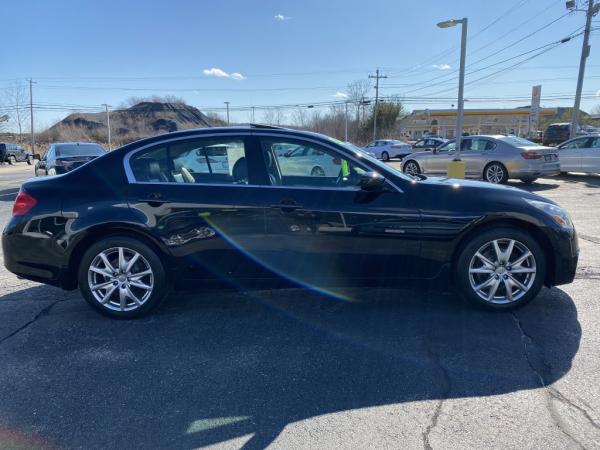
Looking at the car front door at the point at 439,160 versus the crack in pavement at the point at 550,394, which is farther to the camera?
the car front door at the point at 439,160

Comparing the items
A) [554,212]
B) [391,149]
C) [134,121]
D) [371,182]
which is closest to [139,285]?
[371,182]

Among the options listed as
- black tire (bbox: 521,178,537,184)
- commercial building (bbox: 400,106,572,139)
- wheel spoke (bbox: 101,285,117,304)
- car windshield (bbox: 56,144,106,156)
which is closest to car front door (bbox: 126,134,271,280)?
wheel spoke (bbox: 101,285,117,304)

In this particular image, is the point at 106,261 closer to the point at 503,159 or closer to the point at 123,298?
the point at 123,298

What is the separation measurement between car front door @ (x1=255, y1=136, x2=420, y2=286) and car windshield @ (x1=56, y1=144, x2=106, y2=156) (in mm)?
10879

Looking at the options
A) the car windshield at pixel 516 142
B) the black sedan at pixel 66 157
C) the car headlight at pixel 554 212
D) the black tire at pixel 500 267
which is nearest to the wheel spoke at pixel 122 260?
the black tire at pixel 500 267

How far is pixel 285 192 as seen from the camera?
12.4ft

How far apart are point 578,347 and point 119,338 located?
11.7 ft

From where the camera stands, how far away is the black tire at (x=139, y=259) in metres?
3.82

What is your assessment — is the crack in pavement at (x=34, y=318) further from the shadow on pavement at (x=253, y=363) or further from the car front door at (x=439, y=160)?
the car front door at (x=439, y=160)

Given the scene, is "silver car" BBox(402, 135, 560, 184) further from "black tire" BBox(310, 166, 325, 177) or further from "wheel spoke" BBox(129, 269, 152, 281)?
"wheel spoke" BBox(129, 269, 152, 281)

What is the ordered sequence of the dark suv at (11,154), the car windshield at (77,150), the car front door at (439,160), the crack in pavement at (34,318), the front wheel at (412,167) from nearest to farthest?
1. the crack in pavement at (34,318)
2. the car windshield at (77,150)
3. the car front door at (439,160)
4. the front wheel at (412,167)
5. the dark suv at (11,154)

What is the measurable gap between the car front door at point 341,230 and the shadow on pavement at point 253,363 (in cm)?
44

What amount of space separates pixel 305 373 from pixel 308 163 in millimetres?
1878

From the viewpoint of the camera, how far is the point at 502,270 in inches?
152
